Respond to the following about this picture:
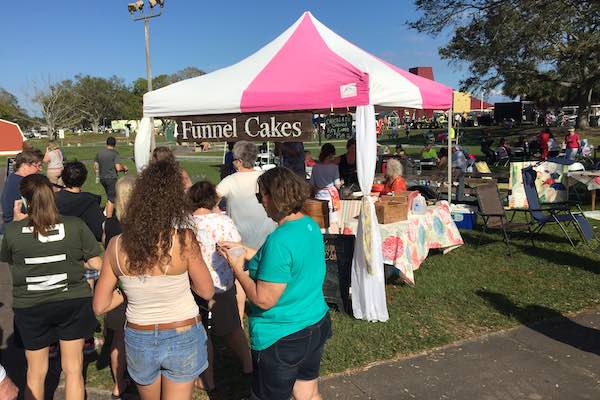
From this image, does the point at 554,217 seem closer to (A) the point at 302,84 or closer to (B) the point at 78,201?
(A) the point at 302,84

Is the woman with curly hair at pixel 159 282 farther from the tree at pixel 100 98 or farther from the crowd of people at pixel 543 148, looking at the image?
the tree at pixel 100 98

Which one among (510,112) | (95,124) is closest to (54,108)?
(95,124)

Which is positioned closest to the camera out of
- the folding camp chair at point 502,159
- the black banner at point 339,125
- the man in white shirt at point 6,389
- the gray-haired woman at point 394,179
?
the man in white shirt at point 6,389

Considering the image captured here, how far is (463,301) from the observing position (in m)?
5.28

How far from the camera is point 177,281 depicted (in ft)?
7.52

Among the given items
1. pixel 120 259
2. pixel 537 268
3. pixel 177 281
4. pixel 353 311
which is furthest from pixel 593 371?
pixel 120 259

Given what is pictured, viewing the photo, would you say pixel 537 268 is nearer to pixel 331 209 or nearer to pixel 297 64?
pixel 331 209

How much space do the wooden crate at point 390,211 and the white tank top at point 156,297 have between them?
11.4 feet

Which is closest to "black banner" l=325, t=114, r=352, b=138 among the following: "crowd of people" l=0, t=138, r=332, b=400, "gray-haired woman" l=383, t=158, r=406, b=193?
"gray-haired woman" l=383, t=158, r=406, b=193

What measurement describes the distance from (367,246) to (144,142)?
2922 mm

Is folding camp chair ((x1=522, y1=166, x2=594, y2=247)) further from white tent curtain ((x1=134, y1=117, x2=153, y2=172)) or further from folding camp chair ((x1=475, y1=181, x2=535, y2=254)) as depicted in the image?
Answer: white tent curtain ((x1=134, y1=117, x2=153, y2=172))

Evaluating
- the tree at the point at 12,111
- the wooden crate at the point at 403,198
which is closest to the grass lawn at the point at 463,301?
the wooden crate at the point at 403,198

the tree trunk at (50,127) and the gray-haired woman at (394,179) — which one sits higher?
the tree trunk at (50,127)

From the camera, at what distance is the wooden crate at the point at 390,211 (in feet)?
18.2
